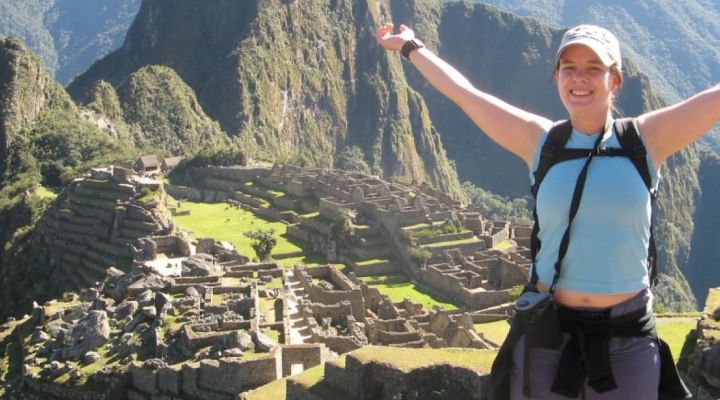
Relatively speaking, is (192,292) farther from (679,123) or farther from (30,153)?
(30,153)

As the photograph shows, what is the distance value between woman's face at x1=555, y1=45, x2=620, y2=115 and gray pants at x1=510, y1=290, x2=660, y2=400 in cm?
107

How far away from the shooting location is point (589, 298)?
4.86 metres

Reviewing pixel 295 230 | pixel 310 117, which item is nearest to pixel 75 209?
pixel 295 230

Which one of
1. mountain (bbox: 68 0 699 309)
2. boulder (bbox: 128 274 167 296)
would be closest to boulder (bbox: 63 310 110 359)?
boulder (bbox: 128 274 167 296)

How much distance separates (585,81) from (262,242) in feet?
148

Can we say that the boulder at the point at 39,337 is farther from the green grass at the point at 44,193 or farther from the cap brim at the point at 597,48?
the green grass at the point at 44,193

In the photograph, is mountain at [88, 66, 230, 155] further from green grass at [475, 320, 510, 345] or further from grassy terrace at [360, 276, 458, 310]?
green grass at [475, 320, 510, 345]

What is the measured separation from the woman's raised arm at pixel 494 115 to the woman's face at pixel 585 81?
31cm

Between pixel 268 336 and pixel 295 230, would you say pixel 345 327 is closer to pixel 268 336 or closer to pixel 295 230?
pixel 268 336

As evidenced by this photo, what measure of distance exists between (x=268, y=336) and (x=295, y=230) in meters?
37.7

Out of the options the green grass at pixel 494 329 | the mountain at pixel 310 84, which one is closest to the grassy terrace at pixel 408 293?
the green grass at pixel 494 329

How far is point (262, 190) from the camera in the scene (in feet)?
232

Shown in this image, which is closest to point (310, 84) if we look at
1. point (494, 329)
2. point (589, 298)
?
point (494, 329)

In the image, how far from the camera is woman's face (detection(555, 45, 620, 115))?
16.1 feet
